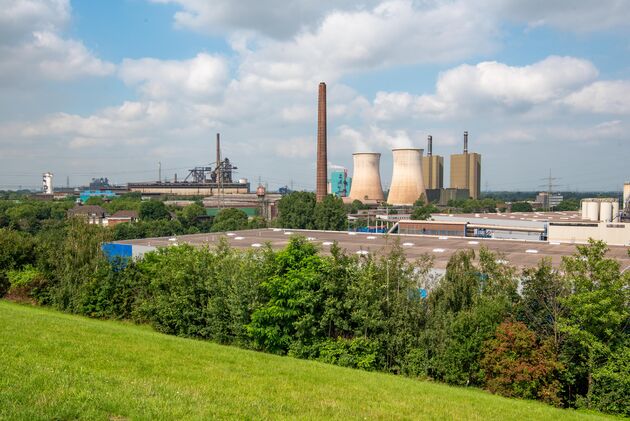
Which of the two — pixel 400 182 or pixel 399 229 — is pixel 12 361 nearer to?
pixel 399 229

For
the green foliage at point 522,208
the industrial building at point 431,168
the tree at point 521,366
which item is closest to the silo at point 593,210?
the tree at point 521,366

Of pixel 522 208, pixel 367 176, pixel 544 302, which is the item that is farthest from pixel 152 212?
pixel 522 208

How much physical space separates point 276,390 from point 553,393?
7.41 metres

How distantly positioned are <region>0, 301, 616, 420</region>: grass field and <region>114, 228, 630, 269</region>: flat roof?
1066 centimetres

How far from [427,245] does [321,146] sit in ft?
113

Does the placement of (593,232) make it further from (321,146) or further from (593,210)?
(321,146)

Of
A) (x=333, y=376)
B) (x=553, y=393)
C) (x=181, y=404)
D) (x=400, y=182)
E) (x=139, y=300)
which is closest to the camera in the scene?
(x=181, y=404)

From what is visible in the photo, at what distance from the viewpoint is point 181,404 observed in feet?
24.9

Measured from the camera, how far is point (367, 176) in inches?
3374

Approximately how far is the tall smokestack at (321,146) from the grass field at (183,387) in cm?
4926

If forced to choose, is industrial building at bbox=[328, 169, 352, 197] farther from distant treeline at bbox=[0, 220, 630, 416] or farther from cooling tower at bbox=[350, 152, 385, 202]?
distant treeline at bbox=[0, 220, 630, 416]

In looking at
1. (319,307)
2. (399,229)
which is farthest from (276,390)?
(399,229)

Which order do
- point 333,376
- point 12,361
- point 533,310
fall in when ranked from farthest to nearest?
point 533,310 < point 333,376 < point 12,361

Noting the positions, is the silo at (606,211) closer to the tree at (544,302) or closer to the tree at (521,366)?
the tree at (544,302)
